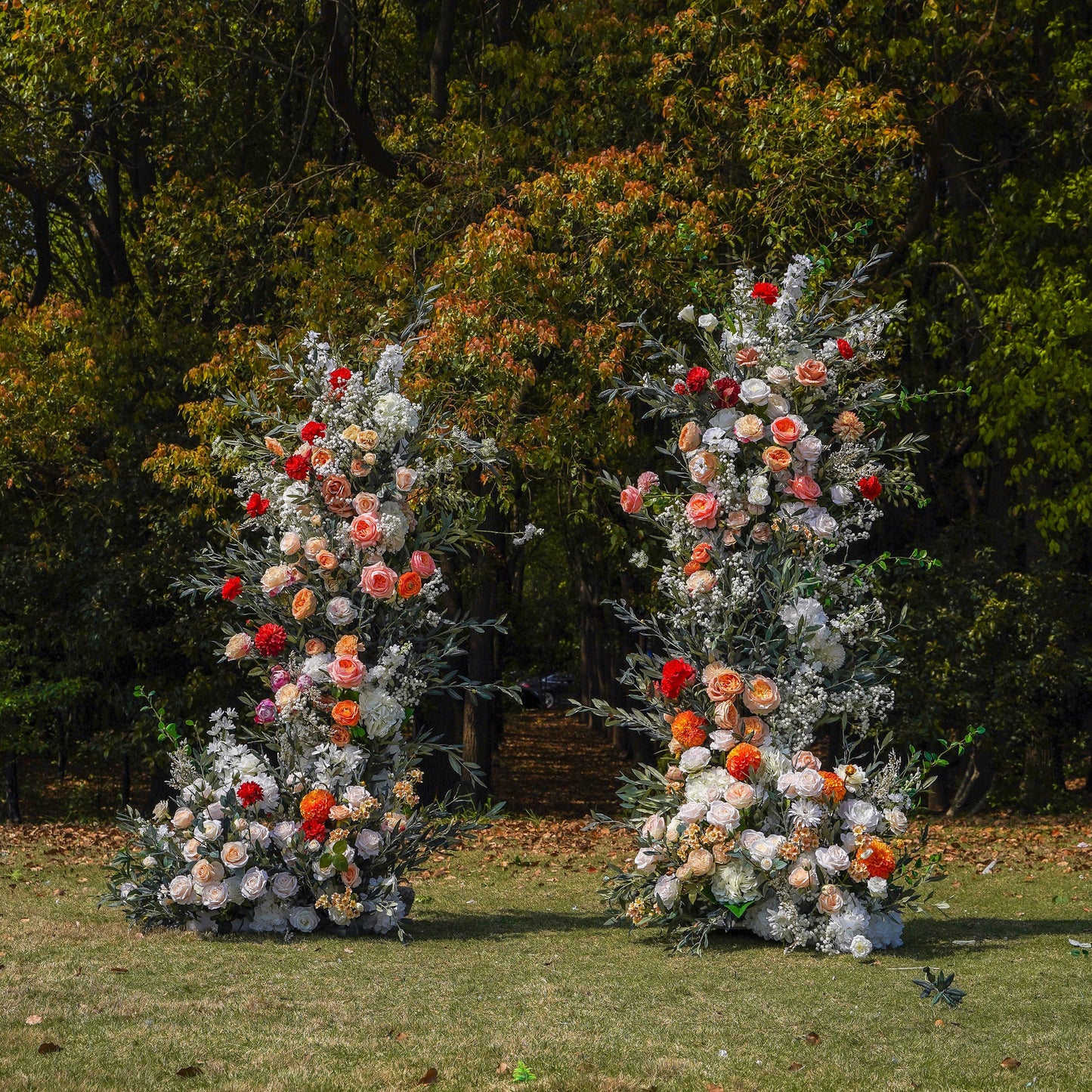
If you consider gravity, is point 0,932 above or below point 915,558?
below

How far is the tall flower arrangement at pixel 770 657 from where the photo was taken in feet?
24.7

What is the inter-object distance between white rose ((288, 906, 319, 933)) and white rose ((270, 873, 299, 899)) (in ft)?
0.45

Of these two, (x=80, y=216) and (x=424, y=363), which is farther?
(x=80, y=216)

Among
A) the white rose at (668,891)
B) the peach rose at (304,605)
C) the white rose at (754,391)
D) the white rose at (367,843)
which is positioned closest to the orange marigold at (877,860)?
the white rose at (668,891)

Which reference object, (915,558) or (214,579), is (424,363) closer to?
(214,579)

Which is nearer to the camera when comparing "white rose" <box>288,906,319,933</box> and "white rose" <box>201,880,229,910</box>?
"white rose" <box>201,880,229,910</box>

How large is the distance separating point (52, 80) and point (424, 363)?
5.53 metres

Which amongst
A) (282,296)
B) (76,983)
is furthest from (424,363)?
(76,983)

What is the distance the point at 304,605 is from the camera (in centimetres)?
810

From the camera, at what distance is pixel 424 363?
1297cm

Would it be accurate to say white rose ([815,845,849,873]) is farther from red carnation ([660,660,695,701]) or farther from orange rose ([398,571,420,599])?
orange rose ([398,571,420,599])

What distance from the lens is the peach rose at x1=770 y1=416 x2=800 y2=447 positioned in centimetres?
795

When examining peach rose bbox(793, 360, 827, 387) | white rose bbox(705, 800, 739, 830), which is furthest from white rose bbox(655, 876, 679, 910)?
peach rose bbox(793, 360, 827, 387)

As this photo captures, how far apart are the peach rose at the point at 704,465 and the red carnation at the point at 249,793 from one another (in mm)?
3253
